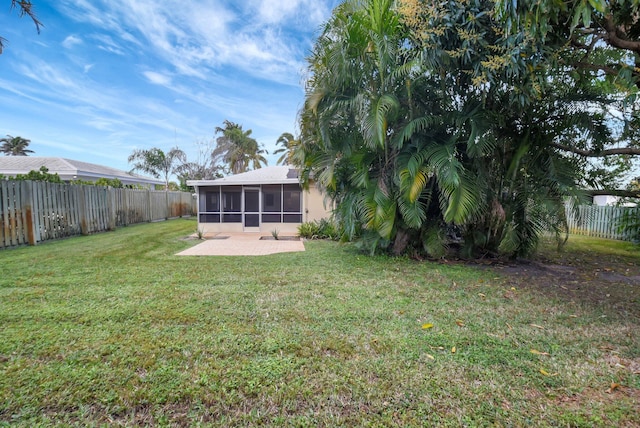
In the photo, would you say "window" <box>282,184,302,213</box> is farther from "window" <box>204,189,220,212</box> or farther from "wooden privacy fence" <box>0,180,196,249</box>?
"wooden privacy fence" <box>0,180,196,249</box>

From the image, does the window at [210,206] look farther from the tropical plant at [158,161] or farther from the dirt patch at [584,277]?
the tropical plant at [158,161]

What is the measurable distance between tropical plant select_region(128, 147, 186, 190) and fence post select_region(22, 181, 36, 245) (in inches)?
789

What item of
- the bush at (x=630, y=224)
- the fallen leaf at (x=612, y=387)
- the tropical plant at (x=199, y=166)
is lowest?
the fallen leaf at (x=612, y=387)

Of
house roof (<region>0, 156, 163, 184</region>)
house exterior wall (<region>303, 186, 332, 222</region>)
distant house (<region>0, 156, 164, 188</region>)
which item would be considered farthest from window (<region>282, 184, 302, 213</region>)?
house roof (<region>0, 156, 163, 184</region>)

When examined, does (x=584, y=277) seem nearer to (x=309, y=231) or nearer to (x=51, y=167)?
(x=309, y=231)

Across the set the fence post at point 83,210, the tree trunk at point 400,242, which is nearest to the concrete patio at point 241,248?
the tree trunk at point 400,242

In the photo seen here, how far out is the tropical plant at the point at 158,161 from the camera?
2636 centimetres

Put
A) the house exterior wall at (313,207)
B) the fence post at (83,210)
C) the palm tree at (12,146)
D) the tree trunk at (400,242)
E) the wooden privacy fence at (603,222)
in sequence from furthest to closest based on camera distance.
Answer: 1. the palm tree at (12,146)
2. the house exterior wall at (313,207)
3. the wooden privacy fence at (603,222)
4. the fence post at (83,210)
5. the tree trunk at (400,242)

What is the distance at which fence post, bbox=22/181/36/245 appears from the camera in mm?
7898

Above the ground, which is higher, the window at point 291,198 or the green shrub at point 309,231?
the window at point 291,198

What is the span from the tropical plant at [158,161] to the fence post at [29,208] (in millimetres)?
20040

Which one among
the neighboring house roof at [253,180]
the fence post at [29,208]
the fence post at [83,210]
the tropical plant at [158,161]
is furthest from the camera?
the tropical plant at [158,161]

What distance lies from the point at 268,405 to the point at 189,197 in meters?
21.8

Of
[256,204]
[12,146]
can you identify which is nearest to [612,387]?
[256,204]
